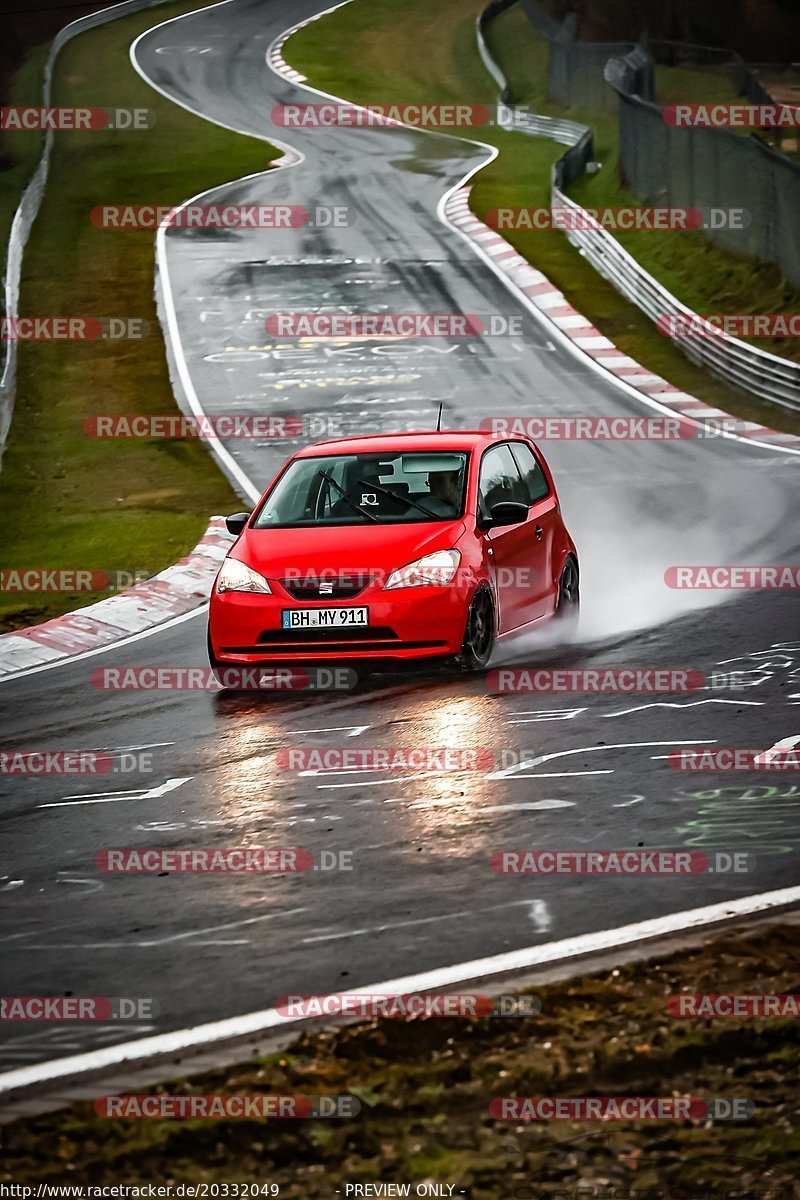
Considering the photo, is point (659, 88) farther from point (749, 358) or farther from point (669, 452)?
point (669, 452)

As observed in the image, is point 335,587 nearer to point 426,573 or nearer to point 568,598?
point 426,573

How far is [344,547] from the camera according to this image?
38.1ft

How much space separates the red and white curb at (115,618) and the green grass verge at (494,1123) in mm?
8475

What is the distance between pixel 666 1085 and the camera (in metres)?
5.12

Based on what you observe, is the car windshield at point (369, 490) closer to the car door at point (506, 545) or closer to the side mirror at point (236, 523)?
the side mirror at point (236, 523)

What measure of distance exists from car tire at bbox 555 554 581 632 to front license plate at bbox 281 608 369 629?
7.56ft

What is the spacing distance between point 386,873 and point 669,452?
640 inches

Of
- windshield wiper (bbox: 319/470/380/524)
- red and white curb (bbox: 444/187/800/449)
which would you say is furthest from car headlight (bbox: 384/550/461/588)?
red and white curb (bbox: 444/187/800/449)

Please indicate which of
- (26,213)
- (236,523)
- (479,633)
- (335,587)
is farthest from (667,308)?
(335,587)

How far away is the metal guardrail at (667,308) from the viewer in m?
25.9

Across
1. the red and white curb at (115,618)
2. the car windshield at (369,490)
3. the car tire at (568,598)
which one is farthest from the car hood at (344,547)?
the red and white curb at (115,618)

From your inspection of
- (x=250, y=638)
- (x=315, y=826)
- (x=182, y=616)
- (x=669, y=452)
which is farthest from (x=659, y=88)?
(x=315, y=826)

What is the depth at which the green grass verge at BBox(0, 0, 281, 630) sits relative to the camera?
1958cm

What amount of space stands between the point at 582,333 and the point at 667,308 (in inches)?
59.4
